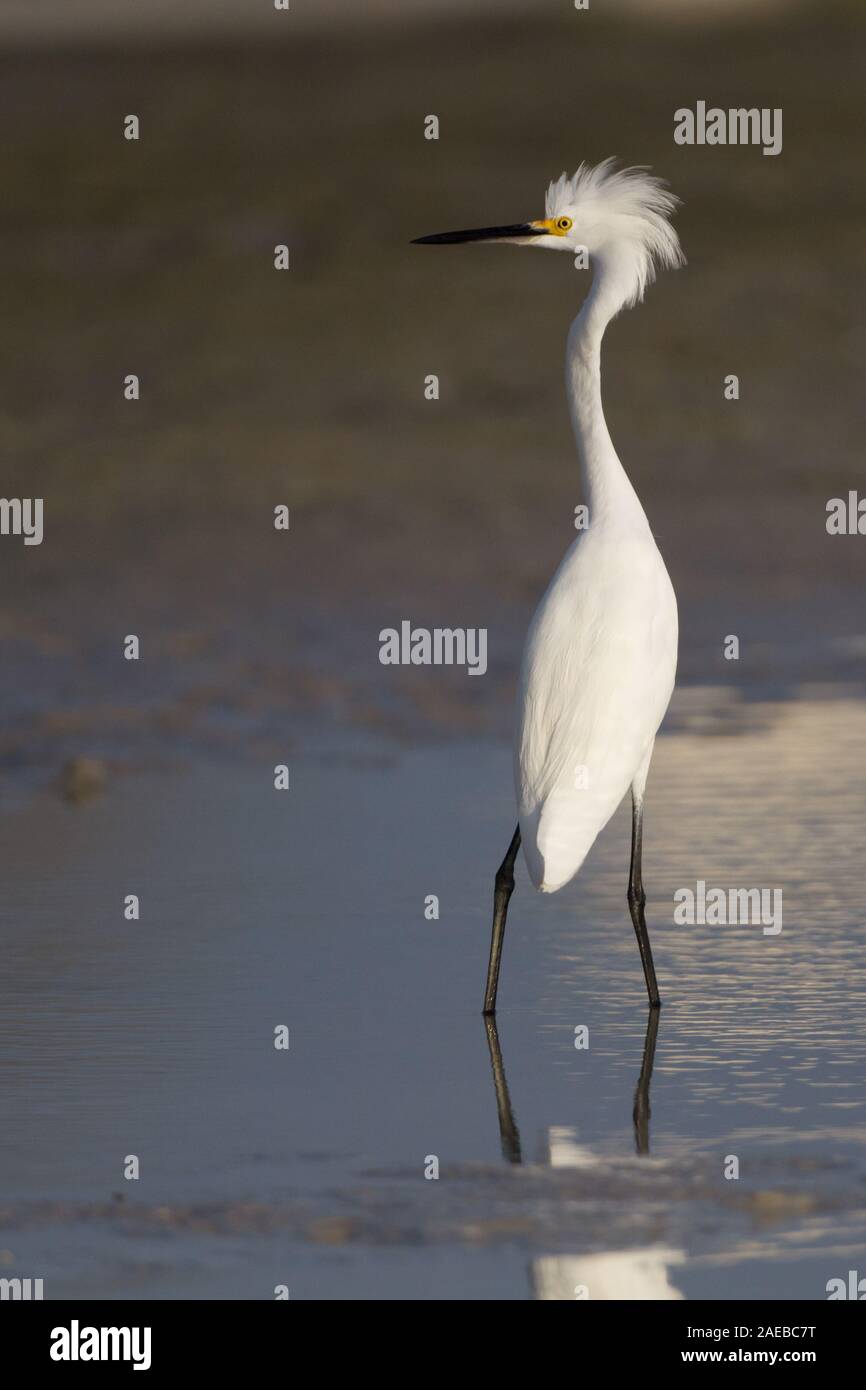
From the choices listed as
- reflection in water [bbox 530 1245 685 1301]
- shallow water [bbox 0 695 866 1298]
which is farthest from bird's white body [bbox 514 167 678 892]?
reflection in water [bbox 530 1245 685 1301]

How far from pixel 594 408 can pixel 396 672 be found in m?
4.74

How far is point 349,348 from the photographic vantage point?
64.4ft

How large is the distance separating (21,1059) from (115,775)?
3941 millimetres

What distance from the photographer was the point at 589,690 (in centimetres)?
667

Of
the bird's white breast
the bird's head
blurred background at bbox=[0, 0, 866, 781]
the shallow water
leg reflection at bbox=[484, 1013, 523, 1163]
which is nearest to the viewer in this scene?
the shallow water

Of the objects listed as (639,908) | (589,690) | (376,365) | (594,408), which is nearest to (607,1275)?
(639,908)

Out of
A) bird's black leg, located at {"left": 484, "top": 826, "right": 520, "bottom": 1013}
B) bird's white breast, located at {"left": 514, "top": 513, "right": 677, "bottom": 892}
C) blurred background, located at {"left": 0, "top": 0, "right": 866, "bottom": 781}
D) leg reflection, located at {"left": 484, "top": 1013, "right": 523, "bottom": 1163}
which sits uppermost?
blurred background, located at {"left": 0, "top": 0, "right": 866, "bottom": 781}

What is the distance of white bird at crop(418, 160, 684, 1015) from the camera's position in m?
6.47

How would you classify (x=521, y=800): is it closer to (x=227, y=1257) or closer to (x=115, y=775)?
(x=227, y=1257)

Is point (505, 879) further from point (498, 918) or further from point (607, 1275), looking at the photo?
point (607, 1275)

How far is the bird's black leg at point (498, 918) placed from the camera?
6441 mm

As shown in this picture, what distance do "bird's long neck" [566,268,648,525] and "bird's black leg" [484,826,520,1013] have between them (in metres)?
1.05

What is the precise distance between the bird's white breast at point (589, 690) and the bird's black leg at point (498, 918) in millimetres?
222

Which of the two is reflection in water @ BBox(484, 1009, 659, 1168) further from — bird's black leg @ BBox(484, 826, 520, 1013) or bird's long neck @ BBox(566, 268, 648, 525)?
bird's long neck @ BBox(566, 268, 648, 525)
